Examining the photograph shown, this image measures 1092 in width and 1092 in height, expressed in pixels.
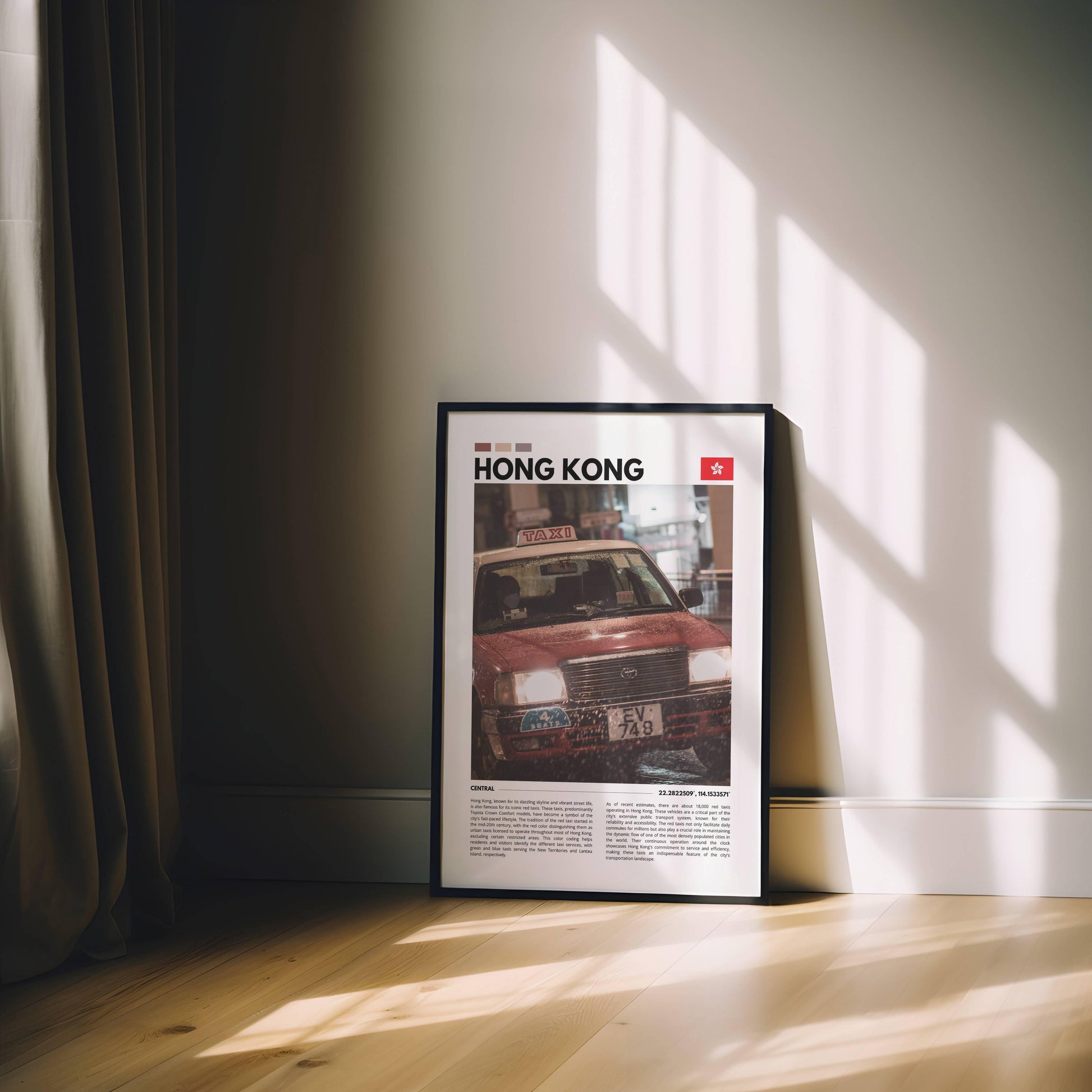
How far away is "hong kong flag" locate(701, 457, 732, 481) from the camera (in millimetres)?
2193

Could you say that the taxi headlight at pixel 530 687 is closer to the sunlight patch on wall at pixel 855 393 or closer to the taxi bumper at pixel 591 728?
the taxi bumper at pixel 591 728

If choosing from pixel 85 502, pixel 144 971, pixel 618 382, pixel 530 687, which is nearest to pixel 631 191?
pixel 618 382

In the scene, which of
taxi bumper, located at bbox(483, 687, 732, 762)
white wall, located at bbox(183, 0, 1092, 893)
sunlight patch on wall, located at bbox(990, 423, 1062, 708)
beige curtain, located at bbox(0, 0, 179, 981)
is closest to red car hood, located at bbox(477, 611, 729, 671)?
taxi bumper, located at bbox(483, 687, 732, 762)

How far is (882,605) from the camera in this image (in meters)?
2.19

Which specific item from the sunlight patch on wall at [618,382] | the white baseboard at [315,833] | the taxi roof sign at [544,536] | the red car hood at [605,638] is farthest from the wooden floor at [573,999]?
the sunlight patch on wall at [618,382]

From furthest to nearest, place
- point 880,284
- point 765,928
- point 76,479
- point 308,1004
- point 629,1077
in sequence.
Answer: point 880,284, point 765,928, point 76,479, point 308,1004, point 629,1077

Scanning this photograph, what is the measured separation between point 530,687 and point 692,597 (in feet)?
1.39

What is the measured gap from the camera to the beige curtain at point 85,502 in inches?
66.0

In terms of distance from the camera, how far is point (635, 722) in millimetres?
2172

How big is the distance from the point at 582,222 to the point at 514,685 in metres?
1.09

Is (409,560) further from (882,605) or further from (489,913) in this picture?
(882,605)

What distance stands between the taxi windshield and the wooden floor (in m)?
0.64

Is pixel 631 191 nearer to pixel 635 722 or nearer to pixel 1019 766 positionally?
pixel 635 722

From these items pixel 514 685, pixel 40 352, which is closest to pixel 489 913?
pixel 514 685
